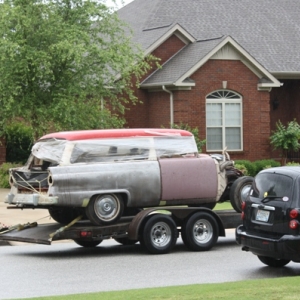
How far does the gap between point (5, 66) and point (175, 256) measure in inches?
573

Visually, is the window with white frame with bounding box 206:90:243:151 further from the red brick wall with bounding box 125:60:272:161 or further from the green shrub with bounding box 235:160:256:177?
the green shrub with bounding box 235:160:256:177

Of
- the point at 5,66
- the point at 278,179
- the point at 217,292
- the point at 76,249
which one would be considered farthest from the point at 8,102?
the point at 217,292

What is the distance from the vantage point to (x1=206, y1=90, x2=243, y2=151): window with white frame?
109 ft

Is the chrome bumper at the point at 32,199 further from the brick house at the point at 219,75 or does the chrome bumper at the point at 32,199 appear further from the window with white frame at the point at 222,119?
the window with white frame at the point at 222,119

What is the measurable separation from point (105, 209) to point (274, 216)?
3524 mm

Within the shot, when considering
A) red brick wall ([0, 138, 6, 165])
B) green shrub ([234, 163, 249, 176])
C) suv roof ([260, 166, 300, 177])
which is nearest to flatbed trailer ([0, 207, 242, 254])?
suv roof ([260, 166, 300, 177])

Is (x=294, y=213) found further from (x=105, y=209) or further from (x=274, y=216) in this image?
(x=105, y=209)

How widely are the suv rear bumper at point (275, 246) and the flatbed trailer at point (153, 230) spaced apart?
7.69ft

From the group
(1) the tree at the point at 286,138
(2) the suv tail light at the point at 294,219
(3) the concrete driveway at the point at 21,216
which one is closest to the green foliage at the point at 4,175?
(3) the concrete driveway at the point at 21,216

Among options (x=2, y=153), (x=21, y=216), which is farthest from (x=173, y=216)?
(x=2, y=153)

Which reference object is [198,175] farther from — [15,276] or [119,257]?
[15,276]

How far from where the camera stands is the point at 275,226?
1309 centimetres

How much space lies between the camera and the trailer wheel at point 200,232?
16.0 m

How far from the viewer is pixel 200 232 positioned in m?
16.2
